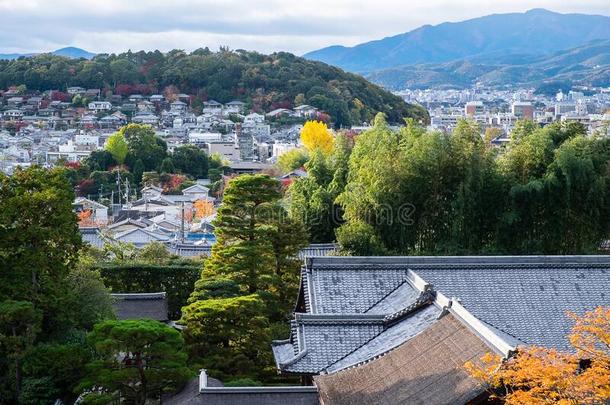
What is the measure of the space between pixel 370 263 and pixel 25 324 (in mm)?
4713

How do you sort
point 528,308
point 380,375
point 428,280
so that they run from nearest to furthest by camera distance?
point 380,375, point 528,308, point 428,280

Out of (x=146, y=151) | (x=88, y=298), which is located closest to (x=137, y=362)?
(x=88, y=298)

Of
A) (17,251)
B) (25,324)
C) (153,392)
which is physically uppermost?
(17,251)

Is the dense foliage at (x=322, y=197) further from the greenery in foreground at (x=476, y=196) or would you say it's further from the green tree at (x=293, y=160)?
the green tree at (x=293, y=160)

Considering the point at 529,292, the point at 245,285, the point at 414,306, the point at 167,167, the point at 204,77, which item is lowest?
the point at 167,167

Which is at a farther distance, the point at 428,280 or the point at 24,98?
the point at 24,98

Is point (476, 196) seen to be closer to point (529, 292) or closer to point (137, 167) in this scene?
point (529, 292)

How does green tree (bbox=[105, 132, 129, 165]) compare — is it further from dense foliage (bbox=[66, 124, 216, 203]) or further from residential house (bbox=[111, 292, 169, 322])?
residential house (bbox=[111, 292, 169, 322])

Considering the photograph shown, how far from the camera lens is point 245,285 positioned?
12812mm

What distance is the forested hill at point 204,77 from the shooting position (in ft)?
252

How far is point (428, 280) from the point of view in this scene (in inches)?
413

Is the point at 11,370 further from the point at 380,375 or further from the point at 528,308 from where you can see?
the point at 528,308

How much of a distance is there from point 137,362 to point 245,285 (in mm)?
3754

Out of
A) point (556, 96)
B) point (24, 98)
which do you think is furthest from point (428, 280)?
point (556, 96)
